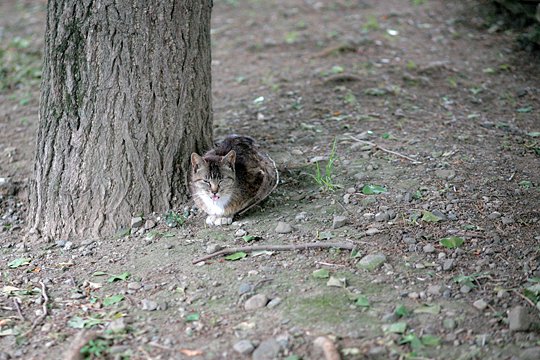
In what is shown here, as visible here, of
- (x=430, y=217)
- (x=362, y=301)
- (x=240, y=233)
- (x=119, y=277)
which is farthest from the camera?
(x=240, y=233)

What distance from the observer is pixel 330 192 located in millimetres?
5402

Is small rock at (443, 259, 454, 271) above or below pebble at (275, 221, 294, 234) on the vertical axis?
above

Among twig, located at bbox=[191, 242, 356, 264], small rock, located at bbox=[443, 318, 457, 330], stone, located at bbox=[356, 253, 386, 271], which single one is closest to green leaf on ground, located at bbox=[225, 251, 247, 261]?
twig, located at bbox=[191, 242, 356, 264]

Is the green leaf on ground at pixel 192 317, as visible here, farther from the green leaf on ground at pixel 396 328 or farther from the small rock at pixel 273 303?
the green leaf on ground at pixel 396 328

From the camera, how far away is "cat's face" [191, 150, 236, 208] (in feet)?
16.9

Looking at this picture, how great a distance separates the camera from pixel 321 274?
4254 mm

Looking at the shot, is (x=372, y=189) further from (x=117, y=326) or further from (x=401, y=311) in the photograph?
(x=117, y=326)

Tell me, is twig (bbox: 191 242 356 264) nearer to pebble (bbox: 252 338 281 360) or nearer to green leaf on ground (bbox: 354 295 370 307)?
green leaf on ground (bbox: 354 295 370 307)

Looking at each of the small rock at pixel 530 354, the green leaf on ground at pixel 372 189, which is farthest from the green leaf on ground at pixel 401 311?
the green leaf on ground at pixel 372 189

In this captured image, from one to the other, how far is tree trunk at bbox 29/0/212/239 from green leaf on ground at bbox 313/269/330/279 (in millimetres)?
1544

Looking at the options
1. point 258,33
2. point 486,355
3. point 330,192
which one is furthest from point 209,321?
point 258,33

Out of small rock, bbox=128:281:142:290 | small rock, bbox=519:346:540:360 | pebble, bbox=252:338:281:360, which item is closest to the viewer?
small rock, bbox=519:346:540:360

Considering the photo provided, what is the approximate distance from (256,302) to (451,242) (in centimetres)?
134

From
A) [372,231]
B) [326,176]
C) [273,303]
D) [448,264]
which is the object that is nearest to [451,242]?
[448,264]
